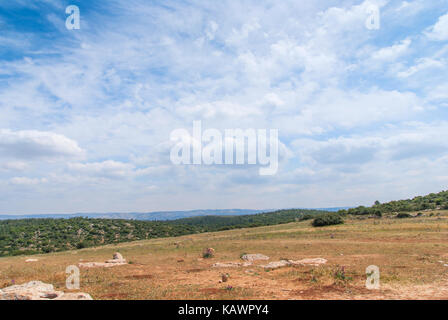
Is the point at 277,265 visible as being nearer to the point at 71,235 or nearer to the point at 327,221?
the point at 327,221

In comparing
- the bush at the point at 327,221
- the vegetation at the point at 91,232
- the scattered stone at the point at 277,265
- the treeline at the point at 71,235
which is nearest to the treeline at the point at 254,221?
the vegetation at the point at 91,232

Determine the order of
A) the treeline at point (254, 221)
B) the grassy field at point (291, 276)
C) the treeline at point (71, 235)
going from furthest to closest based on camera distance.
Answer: the treeline at point (254, 221)
the treeline at point (71, 235)
the grassy field at point (291, 276)

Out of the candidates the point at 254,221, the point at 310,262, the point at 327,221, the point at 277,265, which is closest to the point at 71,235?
the point at 327,221

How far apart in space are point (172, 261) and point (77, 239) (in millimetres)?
45208

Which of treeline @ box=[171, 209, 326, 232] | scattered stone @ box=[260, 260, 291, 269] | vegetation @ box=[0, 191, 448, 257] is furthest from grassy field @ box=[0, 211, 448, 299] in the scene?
treeline @ box=[171, 209, 326, 232]

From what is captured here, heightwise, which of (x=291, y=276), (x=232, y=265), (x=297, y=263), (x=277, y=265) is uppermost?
(x=291, y=276)

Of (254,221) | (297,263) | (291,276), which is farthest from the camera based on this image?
(254,221)

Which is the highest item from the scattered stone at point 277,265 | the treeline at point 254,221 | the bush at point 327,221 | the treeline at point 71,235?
the scattered stone at point 277,265

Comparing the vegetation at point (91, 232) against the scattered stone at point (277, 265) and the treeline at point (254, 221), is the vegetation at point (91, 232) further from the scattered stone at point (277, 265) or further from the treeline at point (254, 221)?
the scattered stone at point (277, 265)

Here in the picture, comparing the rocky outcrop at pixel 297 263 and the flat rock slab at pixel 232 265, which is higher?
the rocky outcrop at pixel 297 263

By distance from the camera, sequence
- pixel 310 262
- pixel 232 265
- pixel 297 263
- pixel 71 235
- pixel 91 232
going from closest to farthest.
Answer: pixel 297 263 → pixel 310 262 → pixel 232 265 → pixel 71 235 → pixel 91 232

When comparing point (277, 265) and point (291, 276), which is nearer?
point (291, 276)

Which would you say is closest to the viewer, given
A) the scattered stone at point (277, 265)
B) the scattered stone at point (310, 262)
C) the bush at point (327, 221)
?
the scattered stone at point (277, 265)

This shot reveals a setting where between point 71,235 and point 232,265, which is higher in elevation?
point 232,265
